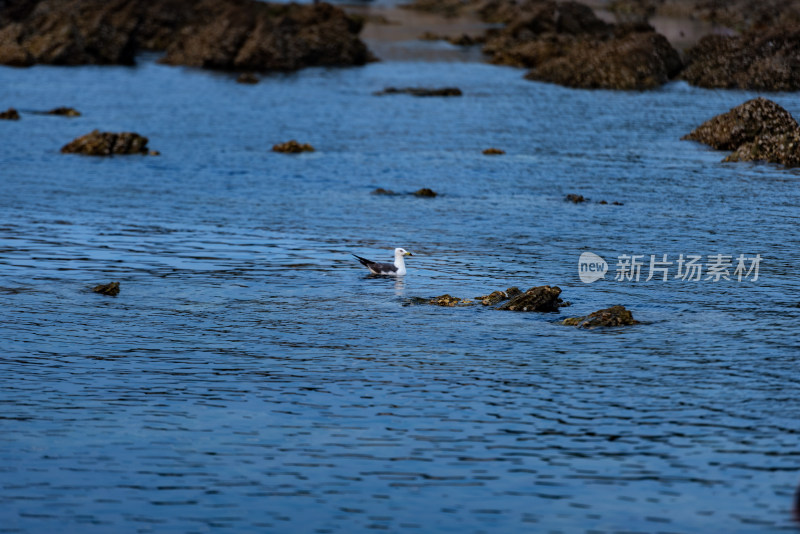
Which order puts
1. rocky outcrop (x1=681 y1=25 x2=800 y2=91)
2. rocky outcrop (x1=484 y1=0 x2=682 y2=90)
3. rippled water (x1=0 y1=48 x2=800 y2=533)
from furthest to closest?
1. rocky outcrop (x1=484 y1=0 x2=682 y2=90)
2. rocky outcrop (x1=681 y1=25 x2=800 y2=91)
3. rippled water (x1=0 y1=48 x2=800 y2=533)

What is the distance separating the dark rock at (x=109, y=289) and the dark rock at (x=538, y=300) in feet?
26.6

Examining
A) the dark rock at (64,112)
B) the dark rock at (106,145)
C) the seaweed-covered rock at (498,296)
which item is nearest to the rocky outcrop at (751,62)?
the dark rock at (106,145)

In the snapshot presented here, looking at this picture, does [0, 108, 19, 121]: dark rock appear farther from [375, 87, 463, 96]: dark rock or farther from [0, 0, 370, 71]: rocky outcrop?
[0, 0, 370, 71]: rocky outcrop

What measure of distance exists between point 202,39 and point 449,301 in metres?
73.8

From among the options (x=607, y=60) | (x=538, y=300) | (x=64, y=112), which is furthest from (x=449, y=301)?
(x=607, y=60)

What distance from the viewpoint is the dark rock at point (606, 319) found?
19.4m

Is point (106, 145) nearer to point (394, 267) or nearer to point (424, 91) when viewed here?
point (394, 267)

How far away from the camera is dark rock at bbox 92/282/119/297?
2203 centimetres

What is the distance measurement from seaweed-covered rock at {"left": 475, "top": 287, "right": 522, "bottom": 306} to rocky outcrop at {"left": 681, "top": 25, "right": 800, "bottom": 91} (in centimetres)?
4711

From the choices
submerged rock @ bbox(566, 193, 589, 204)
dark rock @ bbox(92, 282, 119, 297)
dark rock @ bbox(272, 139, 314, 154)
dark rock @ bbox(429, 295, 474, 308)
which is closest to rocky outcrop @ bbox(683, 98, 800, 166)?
submerged rock @ bbox(566, 193, 589, 204)

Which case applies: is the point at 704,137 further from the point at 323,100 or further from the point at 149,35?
the point at 149,35

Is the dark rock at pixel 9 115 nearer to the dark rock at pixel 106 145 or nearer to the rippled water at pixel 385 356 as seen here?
the dark rock at pixel 106 145

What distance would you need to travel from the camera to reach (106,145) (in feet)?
142

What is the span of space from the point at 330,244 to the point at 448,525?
53.6ft
